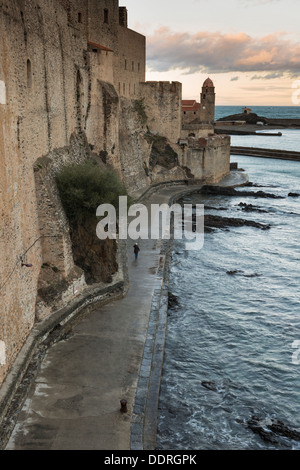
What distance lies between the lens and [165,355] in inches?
569

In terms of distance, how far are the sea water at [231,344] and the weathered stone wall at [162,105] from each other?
40.9 feet

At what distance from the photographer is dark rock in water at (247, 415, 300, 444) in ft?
36.2

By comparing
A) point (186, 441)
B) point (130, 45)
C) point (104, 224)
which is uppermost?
point (130, 45)

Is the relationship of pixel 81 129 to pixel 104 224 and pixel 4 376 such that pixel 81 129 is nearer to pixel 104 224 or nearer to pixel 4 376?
pixel 104 224

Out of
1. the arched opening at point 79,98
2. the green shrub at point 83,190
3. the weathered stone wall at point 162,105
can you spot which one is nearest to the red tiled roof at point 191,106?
the weathered stone wall at point 162,105

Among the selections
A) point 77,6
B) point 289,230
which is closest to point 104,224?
point 77,6

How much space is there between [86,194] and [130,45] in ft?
66.2

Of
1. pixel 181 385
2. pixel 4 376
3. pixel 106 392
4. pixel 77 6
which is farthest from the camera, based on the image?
pixel 77 6

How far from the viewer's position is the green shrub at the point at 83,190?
15.3 meters

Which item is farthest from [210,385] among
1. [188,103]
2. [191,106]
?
[188,103]

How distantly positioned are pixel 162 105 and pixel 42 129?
23.2m

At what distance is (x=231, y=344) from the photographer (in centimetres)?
1548

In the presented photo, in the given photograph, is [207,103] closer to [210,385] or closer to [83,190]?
[83,190]

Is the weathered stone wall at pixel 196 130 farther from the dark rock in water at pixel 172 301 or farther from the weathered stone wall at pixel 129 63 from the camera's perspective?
the dark rock in water at pixel 172 301
